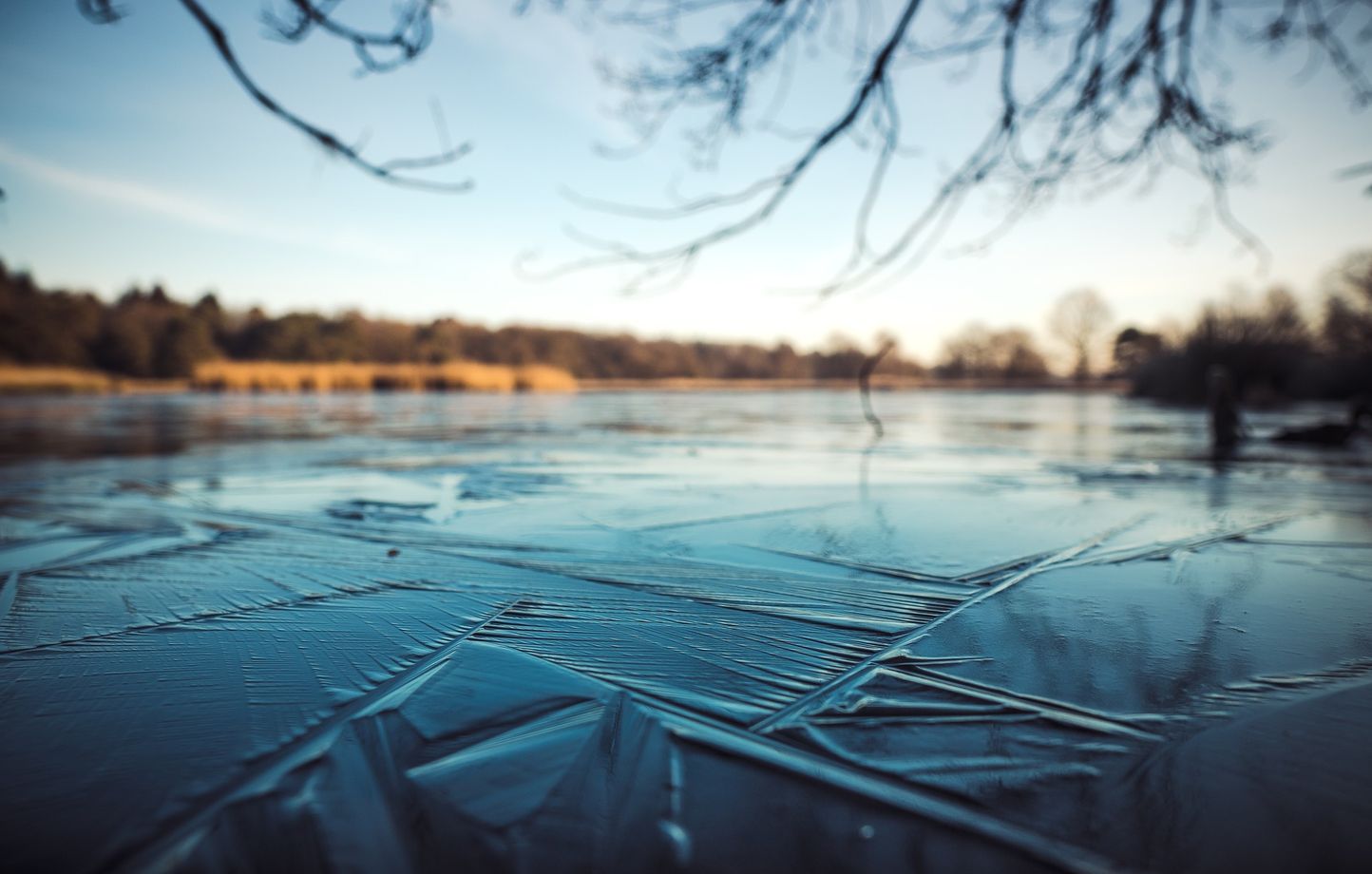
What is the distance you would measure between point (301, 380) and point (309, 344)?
751 inches

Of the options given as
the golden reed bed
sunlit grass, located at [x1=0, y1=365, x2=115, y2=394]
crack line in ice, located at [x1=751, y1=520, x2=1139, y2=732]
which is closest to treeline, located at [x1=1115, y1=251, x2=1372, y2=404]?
crack line in ice, located at [x1=751, y1=520, x2=1139, y2=732]

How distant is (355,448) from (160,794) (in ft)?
21.0

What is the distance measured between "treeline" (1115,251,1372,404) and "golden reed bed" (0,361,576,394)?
27.6 m

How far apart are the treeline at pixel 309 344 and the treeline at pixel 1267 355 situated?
105 ft

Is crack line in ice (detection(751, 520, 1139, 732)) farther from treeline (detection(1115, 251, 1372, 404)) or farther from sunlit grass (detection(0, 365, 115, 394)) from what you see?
sunlit grass (detection(0, 365, 115, 394))

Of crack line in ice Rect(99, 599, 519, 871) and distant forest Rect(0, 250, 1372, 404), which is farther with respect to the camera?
distant forest Rect(0, 250, 1372, 404)

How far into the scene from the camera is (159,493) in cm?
397

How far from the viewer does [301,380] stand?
29656mm

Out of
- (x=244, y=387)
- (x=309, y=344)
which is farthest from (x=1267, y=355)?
(x=309, y=344)

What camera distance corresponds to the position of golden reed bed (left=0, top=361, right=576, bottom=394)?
2772cm

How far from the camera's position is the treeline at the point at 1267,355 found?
19.8 metres

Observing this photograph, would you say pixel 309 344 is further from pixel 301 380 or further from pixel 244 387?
pixel 301 380

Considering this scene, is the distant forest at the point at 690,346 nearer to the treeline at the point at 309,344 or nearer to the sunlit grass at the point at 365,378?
the treeline at the point at 309,344

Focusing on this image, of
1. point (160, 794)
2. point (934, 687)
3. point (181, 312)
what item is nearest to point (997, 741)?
point (934, 687)
